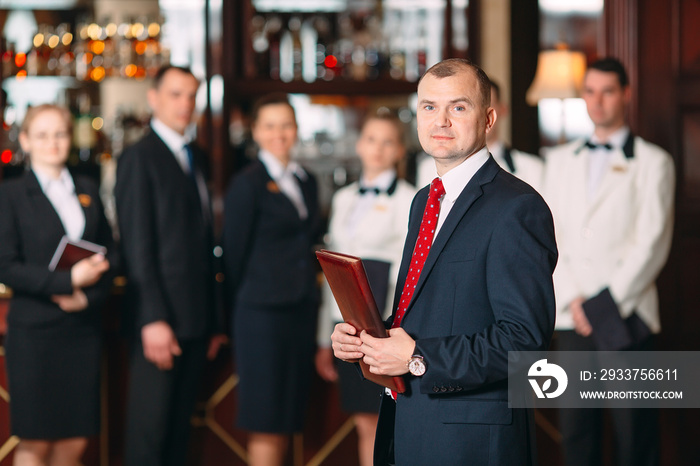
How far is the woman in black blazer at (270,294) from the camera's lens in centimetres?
334

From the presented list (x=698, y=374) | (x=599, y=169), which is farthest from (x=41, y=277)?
(x=698, y=374)

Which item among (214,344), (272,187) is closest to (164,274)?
(214,344)

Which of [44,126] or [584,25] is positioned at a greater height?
[584,25]

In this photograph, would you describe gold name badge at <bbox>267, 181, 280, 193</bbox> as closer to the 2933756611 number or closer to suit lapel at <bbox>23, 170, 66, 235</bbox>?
suit lapel at <bbox>23, 170, 66, 235</bbox>

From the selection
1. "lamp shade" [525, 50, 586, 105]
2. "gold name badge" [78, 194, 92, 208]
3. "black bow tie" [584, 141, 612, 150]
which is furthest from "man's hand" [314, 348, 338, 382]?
"lamp shade" [525, 50, 586, 105]

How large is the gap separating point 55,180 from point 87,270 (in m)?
0.43

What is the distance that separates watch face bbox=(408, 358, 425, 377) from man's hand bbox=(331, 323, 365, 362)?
124 mm

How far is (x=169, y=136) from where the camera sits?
3.28m

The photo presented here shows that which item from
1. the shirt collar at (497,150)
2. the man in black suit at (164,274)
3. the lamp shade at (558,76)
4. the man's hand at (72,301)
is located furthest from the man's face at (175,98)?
the lamp shade at (558,76)

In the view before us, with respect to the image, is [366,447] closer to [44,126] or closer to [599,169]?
[599,169]

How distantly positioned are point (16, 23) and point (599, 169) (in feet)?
11.0

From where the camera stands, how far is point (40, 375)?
3018 mm

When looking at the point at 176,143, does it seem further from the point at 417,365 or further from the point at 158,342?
the point at 417,365

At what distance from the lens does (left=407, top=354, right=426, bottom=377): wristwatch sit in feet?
5.43
